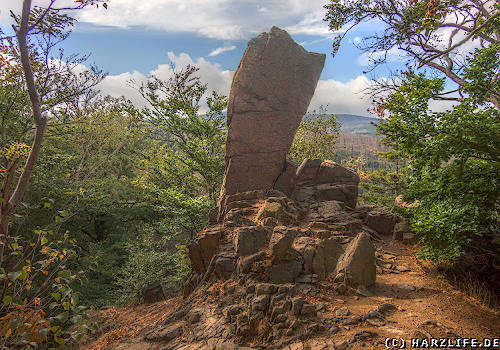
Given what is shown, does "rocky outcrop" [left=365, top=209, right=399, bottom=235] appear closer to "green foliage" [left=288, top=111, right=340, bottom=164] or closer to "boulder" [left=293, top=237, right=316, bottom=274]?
"boulder" [left=293, top=237, right=316, bottom=274]

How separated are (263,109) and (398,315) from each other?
10334mm

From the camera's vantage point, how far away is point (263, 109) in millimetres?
13789

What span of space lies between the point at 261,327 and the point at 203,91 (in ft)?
61.1

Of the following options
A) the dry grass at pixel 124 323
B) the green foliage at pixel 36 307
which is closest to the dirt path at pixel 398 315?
the dry grass at pixel 124 323

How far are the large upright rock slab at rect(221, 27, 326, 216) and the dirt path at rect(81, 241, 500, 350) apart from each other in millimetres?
6541

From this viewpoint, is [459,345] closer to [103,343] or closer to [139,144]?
[103,343]

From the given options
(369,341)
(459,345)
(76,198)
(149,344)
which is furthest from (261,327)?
(76,198)

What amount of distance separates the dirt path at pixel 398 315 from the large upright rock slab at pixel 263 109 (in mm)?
6541

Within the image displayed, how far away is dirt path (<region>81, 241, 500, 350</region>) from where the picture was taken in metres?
5.71

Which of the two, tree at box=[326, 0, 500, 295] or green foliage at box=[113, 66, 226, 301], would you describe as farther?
green foliage at box=[113, 66, 226, 301]

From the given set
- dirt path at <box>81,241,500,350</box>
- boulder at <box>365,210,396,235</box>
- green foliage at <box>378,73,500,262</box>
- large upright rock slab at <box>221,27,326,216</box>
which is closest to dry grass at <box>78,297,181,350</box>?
dirt path at <box>81,241,500,350</box>

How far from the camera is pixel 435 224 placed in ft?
24.3

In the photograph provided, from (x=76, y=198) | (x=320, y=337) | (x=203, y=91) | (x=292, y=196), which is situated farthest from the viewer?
(x=203, y=91)

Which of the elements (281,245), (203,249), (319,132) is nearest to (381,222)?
(281,245)
